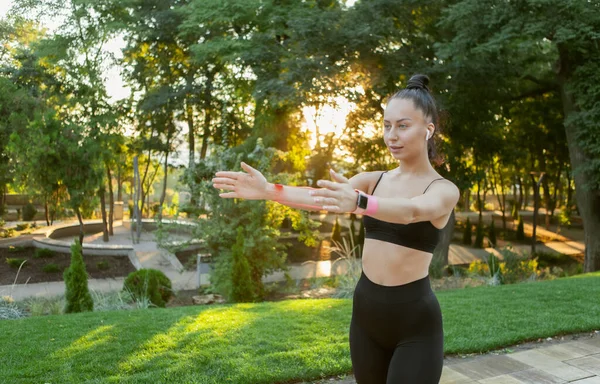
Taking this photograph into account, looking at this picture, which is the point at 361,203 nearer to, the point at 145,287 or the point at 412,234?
the point at 412,234

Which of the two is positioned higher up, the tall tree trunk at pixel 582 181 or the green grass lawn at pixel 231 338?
the tall tree trunk at pixel 582 181

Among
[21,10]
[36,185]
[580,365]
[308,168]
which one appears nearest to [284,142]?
[308,168]

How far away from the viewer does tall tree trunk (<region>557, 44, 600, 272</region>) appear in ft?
45.9

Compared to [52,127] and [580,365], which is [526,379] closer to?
[580,365]

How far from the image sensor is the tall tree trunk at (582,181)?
1398 centimetres

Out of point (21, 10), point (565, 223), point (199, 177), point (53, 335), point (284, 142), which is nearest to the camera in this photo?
point (53, 335)

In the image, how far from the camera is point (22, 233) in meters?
21.3

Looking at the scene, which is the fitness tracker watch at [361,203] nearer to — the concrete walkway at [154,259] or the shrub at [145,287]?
the shrub at [145,287]

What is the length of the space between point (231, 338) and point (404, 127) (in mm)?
3652

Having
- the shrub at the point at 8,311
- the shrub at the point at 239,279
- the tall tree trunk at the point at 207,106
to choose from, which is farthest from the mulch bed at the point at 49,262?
the shrub at the point at 239,279

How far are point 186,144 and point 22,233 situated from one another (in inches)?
308

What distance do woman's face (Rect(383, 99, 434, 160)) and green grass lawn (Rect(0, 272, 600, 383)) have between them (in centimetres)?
280

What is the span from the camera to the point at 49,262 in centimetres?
1599

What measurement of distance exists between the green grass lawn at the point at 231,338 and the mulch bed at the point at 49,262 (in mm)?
8575
